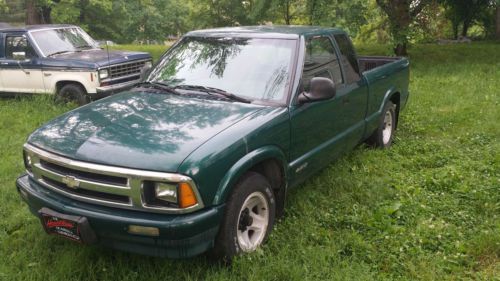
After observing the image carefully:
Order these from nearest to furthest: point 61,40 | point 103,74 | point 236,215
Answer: point 236,215 < point 103,74 < point 61,40

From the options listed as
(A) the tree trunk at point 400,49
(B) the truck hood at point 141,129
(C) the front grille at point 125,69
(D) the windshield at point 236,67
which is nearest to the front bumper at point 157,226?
(B) the truck hood at point 141,129

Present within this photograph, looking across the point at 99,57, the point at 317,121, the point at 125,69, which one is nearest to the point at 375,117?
the point at 317,121

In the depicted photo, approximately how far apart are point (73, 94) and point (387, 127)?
5814 millimetres

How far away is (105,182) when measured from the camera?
3086mm

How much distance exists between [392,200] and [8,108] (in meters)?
7.22

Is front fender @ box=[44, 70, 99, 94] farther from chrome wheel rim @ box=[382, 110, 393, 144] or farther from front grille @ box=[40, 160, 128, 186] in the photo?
front grille @ box=[40, 160, 128, 186]

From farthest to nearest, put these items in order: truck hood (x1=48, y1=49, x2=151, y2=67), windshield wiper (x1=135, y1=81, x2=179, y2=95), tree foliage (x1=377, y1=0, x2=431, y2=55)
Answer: tree foliage (x1=377, y1=0, x2=431, y2=55)
truck hood (x1=48, y1=49, x2=151, y2=67)
windshield wiper (x1=135, y1=81, x2=179, y2=95)

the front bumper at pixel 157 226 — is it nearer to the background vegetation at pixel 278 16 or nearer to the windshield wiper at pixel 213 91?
the windshield wiper at pixel 213 91

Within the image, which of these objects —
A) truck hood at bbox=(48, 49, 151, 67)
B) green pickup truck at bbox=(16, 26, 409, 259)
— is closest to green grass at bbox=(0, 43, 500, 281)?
green pickup truck at bbox=(16, 26, 409, 259)

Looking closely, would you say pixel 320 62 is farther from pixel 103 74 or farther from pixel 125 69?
pixel 125 69

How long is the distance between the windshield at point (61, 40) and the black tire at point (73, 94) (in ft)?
2.82

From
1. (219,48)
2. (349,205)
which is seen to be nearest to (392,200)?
(349,205)

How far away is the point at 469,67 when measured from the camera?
12.4 meters

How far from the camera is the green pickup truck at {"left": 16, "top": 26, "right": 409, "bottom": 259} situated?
304 centimetres
